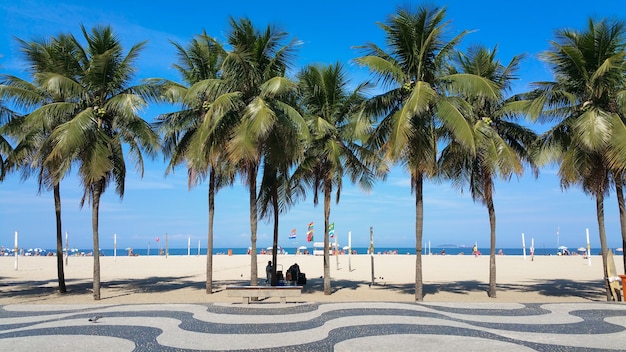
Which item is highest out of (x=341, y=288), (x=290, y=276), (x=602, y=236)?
(x=602, y=236)

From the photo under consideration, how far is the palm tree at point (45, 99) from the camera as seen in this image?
1513cm

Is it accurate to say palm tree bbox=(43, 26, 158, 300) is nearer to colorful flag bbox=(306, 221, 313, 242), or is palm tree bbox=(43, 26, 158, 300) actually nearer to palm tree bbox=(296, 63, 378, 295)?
palm tree bbox=(296, 63, 378, 295)

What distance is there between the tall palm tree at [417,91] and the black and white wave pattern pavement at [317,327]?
3738mm

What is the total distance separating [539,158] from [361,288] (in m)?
8.13

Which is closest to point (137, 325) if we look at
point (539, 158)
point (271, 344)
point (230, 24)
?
point (271, 344)

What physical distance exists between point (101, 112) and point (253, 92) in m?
4.94

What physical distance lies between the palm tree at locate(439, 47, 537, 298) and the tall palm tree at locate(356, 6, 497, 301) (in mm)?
1239

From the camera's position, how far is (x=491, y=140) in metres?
15.2

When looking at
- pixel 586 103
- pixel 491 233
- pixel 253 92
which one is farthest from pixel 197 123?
pixel 586 103

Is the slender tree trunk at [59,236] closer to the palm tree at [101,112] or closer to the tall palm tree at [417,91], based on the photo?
the palm tree at [101,112]

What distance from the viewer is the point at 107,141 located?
51.7 ft

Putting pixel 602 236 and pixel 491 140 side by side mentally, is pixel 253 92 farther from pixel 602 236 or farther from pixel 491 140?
pixel 602 236

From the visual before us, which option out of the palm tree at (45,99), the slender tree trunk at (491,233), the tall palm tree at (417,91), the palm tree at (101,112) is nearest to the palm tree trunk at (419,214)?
the tall palm tree at (417,91)

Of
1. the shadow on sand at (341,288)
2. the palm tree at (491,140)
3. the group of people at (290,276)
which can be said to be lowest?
the shadow on sand at (341,288)
